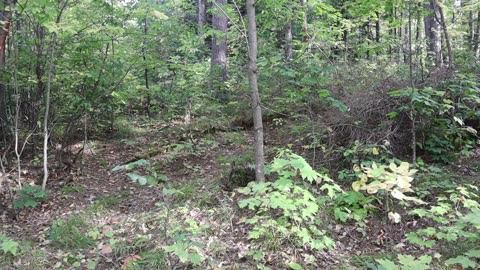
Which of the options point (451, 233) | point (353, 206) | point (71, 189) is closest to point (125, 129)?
point (71, 189)

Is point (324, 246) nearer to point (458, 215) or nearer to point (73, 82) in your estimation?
point (458, 215)

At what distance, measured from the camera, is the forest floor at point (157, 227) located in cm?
320

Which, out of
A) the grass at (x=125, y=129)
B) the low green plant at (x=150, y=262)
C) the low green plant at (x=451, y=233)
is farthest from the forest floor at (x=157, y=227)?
the grass at (x=125, y=129)

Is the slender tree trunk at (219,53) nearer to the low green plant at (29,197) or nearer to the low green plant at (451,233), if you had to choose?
the low green plant at (29,197)

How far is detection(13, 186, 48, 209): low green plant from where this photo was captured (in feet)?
14.2

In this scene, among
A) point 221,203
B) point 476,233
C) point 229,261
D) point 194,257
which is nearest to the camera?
point 194,257

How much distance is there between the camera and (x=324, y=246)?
326 centimetres

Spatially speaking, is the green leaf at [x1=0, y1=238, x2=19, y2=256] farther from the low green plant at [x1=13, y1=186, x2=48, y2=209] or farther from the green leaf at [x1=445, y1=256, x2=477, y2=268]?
the green leaf at [x1=445, y1=256, x2=477, y2=268]

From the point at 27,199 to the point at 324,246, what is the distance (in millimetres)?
3718

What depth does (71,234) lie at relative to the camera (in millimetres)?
3773

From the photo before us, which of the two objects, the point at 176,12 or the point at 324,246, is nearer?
the point at 324,246

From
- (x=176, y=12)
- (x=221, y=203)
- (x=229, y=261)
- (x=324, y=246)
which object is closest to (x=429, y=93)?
(x=324, y=246)

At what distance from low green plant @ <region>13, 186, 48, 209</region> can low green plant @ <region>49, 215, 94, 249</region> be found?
2.23 feet

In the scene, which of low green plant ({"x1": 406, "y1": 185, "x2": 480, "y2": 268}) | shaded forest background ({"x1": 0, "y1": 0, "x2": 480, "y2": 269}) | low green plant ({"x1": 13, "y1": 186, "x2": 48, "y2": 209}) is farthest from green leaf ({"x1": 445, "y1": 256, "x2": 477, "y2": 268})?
low green plant ({"x1": 13, "y1": 186, "x2": 48, "y2": 209})
